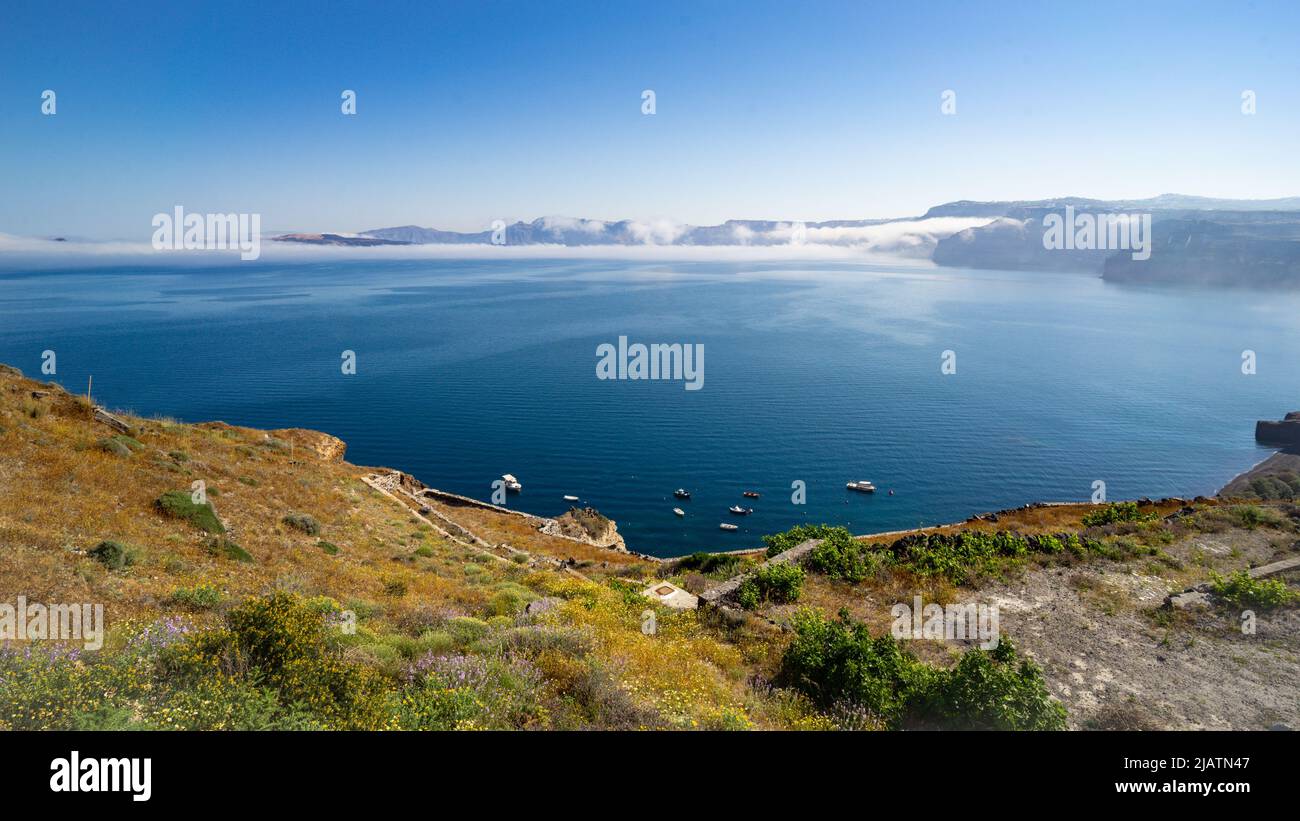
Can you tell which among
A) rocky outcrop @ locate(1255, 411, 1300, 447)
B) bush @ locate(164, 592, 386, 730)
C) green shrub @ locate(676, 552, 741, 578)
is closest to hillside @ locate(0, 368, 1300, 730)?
bush @ locate(164, 592, 386, 730)

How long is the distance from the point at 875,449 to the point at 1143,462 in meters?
28.1

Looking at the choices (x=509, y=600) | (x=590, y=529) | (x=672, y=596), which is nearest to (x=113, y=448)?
(x=509, y=600)

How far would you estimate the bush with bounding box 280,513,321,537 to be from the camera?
20.6 meters

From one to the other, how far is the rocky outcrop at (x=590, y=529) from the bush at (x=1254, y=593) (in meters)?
29.8

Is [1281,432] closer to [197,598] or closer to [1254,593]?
[1254,593]

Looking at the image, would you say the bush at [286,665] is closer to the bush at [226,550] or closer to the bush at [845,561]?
the bush at [226,550]

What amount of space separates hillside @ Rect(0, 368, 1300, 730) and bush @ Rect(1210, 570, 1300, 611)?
0.06 meters

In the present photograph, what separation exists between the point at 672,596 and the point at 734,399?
6090 cm

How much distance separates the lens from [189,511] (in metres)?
17.3

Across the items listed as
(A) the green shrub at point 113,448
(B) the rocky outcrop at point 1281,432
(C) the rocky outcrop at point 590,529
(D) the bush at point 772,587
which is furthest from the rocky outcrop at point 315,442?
(B) the rocky outcrop at point 1281,432

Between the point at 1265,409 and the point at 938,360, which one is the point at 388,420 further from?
the point at 1265,409

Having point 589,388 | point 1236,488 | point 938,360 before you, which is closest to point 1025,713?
point 1236,488

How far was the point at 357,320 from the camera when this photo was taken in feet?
449
